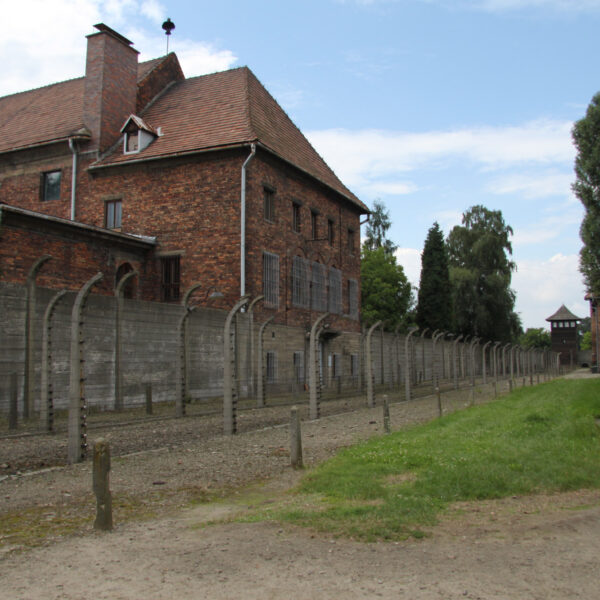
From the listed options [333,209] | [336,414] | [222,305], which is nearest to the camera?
[336,414]

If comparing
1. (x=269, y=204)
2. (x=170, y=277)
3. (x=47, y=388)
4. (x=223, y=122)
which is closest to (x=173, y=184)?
(x=223, y=122)

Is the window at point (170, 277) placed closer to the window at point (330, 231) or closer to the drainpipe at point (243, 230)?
the drainpipe at point (243, 230)

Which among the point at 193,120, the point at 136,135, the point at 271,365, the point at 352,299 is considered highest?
the point at 193,120

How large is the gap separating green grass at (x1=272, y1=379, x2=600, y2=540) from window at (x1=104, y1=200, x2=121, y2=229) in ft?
63.6

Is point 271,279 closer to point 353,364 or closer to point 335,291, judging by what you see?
point 335,291

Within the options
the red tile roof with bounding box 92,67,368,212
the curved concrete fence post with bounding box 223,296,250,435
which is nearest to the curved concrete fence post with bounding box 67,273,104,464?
the curved concrete fence post with bounding box 223,296,250,435

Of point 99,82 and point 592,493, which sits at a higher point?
point 99,82

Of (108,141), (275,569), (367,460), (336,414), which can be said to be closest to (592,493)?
(367,460)

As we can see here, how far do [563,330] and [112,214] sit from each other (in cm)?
8335

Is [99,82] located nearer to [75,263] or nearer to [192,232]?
[192,232]

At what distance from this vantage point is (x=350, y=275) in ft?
110

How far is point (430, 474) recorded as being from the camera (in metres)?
6.80

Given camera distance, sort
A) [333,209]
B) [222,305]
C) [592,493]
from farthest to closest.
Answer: [333,209] < [222,305] < [592,493]

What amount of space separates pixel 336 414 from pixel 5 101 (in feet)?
90.4
